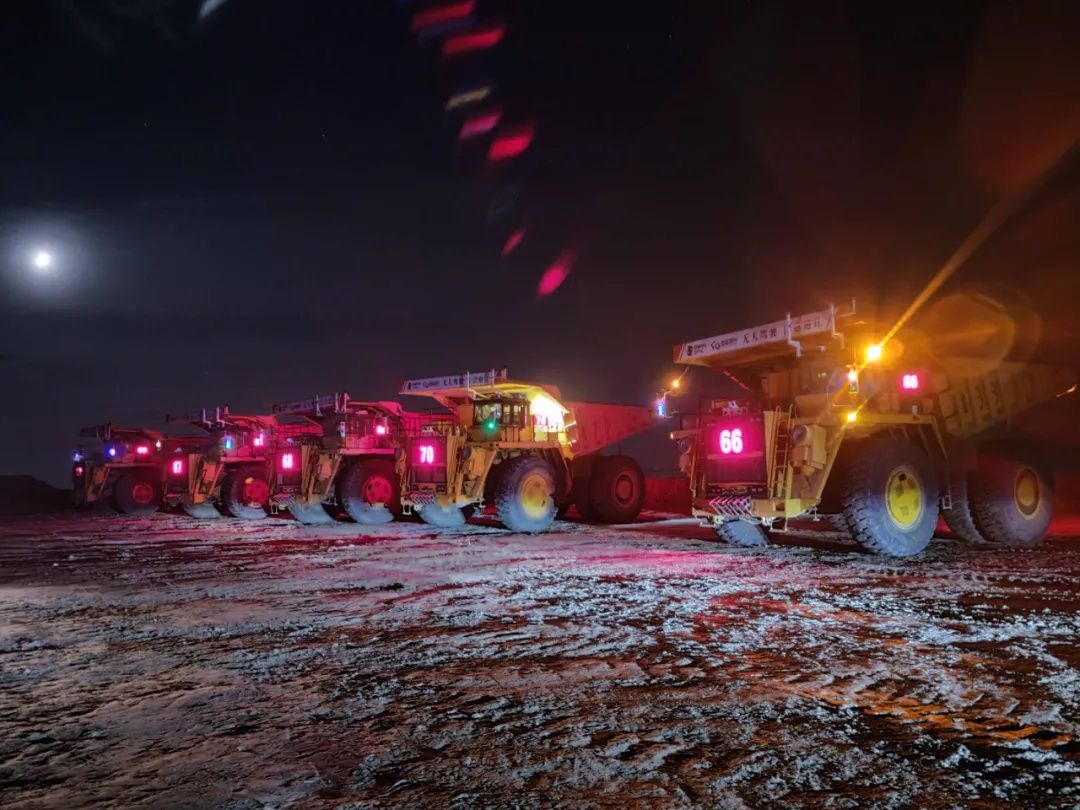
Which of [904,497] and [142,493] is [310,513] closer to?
[142,493]

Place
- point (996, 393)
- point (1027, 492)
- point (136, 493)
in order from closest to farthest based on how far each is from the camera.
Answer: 1. point (996, 393)
2. point (1027, 492)
3. point (136, 493)

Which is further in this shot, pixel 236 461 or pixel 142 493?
pixel 142 493

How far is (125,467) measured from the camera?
23.3 m

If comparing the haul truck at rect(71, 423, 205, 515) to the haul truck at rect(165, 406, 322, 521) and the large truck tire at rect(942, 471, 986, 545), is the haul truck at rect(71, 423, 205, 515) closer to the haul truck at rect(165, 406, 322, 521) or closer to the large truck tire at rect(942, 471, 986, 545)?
the haul truck at rect(165, 406, 322, 521)

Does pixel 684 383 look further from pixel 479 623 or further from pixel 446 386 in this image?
pixel 479 623

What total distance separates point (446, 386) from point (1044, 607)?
10.8 meters

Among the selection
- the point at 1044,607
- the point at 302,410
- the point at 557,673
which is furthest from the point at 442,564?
the point at 302,410

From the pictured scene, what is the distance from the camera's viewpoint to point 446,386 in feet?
49.9

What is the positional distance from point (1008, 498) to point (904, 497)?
6.63 ft

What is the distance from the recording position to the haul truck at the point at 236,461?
1906 cm

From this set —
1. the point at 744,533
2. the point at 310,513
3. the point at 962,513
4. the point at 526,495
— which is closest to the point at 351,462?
the point at 310,513

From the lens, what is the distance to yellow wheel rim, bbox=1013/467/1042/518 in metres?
11.1

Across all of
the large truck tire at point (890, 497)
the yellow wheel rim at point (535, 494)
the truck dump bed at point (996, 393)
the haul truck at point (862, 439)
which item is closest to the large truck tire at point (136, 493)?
the yellow wheel rim at point (535, 494)

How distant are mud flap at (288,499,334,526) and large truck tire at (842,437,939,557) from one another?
37.8ft
